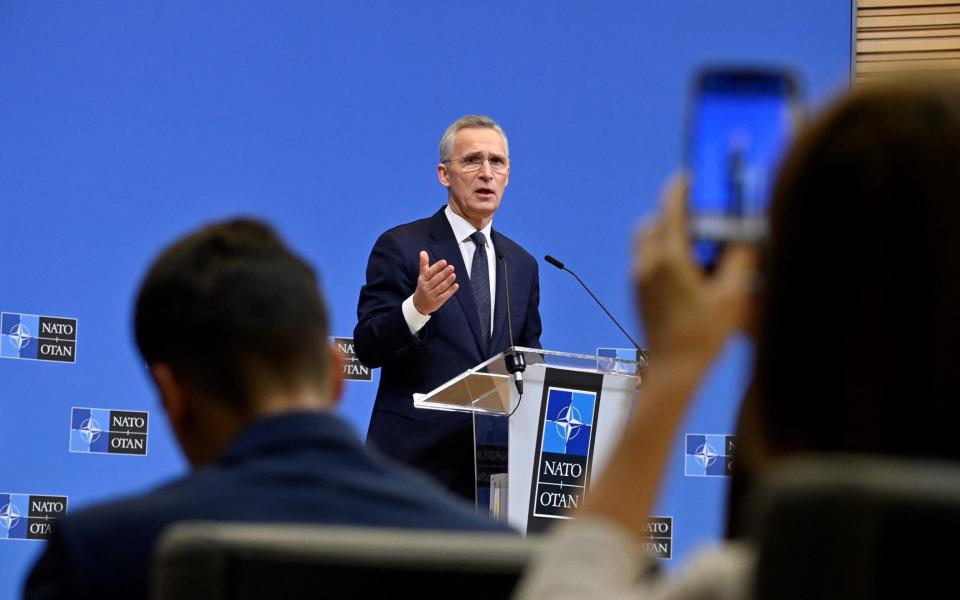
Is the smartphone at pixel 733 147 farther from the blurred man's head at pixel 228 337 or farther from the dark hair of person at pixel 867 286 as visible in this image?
the blurred man's head at pixel 228 337

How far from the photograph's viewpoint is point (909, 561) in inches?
18.3

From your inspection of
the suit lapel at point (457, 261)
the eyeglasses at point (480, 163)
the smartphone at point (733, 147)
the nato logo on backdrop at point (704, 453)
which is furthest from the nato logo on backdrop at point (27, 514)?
the smartphone at point (733, 147)

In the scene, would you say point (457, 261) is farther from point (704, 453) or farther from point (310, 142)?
point (704, 453)

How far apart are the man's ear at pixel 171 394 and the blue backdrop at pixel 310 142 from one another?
4.34 meters

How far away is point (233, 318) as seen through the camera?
1.21 m

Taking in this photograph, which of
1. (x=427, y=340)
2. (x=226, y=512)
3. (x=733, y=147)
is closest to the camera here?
(x=733, y=147)

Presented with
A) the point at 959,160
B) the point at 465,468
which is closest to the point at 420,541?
the point at 959,160

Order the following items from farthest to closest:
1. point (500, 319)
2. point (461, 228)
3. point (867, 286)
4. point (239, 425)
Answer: point (461, 228) → point (500, 319) → point (239, 425) → point (867, 286)

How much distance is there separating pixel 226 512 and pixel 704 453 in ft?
16.8

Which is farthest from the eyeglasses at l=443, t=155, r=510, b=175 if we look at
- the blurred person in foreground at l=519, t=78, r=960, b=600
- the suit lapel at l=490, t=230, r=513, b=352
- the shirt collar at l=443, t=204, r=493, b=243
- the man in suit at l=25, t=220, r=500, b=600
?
the blurred person in foreground at l=519, t=78, r=960, b=600

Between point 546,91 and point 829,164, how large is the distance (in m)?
5.65

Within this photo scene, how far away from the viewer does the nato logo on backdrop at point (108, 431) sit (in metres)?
5.45

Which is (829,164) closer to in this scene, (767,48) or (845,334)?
(845,334)

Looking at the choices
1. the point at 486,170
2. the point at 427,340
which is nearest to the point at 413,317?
the point at 427,340
